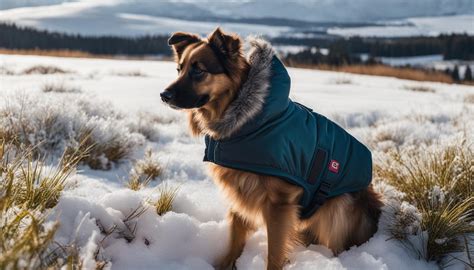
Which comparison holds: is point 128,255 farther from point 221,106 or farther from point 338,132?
point 338,132

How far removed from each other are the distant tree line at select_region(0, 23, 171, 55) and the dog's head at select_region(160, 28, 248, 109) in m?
61.1

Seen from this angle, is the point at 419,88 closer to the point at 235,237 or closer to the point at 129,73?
the point at 129,73

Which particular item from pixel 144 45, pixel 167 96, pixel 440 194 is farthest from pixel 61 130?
pixel 144 45

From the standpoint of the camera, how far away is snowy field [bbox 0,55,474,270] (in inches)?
114

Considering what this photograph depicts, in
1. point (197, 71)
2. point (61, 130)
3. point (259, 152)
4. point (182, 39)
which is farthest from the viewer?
point (61, 130)

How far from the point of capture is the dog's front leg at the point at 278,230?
9.82ft

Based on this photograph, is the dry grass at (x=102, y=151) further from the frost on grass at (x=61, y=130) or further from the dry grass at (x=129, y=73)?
the dry grass at (x=129, y=73)

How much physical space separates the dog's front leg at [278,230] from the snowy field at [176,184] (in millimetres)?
165

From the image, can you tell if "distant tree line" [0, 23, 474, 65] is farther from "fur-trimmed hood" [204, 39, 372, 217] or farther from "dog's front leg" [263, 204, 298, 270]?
"dog's front leg" [263, 204, 298, 270]

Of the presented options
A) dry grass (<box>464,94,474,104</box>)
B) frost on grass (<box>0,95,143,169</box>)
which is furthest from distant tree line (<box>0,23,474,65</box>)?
frost on grass (<box>0,95,143,169</box>)

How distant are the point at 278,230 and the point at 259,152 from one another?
0.57 m

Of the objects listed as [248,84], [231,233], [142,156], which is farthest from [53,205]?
[142,156]

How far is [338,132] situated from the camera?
134 inches

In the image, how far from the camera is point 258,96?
9.72ft
